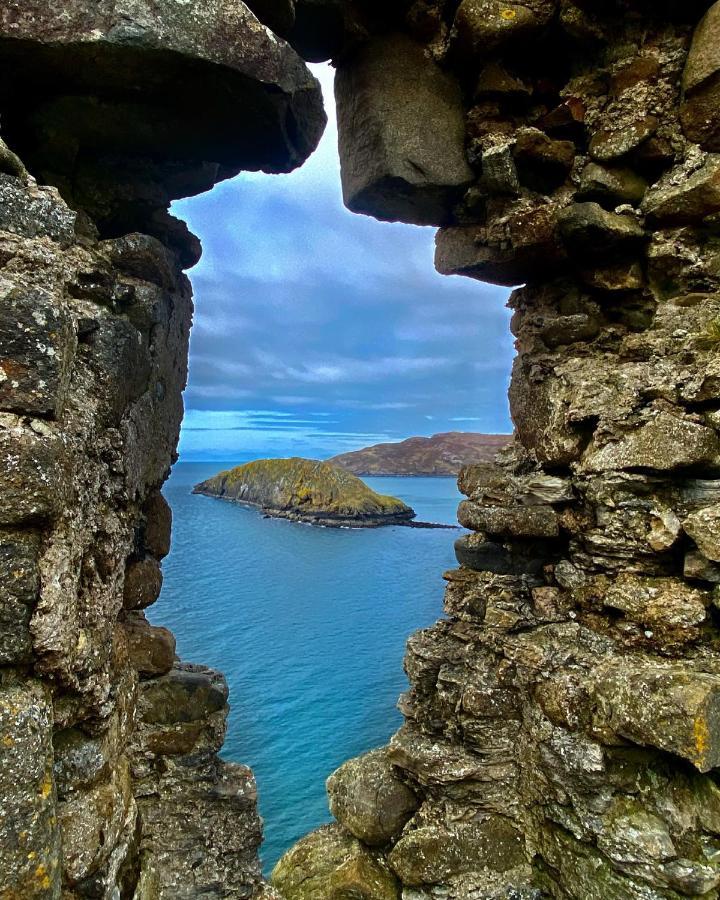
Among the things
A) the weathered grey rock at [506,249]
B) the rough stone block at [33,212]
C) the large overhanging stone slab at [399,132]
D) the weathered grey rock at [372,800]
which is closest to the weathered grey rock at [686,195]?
the weathered grey rock at [506,249]

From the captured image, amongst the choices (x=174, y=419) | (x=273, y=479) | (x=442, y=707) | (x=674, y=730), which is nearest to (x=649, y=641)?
(x=674, y=730)

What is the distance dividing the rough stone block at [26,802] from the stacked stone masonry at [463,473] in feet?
0.05

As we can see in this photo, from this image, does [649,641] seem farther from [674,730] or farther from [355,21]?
[355,21]

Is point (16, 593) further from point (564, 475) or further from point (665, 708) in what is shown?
point (564, 475)

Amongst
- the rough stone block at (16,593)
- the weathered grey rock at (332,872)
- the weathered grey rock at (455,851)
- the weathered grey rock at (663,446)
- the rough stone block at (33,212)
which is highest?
the rough stone block at (33,212)

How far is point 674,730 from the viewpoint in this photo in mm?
4406

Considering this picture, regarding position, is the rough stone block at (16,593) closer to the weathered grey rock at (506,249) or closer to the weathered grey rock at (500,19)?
the weathered grey rock at (506,249)

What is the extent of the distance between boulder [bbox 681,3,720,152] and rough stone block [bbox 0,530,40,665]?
6.23 metres

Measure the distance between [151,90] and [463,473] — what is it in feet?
15.0

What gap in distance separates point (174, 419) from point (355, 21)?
4.29 metres

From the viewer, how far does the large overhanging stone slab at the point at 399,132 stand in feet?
19.3

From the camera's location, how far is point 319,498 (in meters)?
62.1

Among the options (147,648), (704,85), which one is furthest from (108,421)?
(704,85)

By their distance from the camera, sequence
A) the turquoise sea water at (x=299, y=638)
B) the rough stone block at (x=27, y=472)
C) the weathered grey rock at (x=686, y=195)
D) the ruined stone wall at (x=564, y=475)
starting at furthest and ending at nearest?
the turquoise sea water at (x=299, y=638) < the weathered grey rock at (x=686, y=195) < the ruined stone wall at (x=564, y=475) < the rough stone block at (x=27, y=472)
